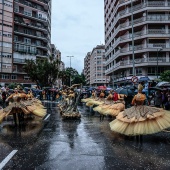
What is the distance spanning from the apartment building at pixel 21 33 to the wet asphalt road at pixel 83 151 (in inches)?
2199

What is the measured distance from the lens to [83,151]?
691 centimetres

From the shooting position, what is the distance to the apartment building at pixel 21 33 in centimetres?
6178

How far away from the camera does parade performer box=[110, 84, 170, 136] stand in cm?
786

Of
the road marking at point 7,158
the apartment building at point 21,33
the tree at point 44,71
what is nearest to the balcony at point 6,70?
the apartment building at point 21,33

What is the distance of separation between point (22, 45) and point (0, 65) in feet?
32.5

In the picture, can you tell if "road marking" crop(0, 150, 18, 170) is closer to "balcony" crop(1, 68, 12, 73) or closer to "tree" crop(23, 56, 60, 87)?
"tree" crop(23, 56, 60, 87)

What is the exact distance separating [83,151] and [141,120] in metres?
2.38

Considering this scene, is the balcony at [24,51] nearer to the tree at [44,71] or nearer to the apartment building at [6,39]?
the apartment building at [6,39]

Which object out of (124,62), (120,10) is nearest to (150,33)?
(124,62)

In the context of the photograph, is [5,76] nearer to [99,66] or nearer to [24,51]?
[24,51]

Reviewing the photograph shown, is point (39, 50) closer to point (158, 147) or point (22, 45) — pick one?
point (22, 45)

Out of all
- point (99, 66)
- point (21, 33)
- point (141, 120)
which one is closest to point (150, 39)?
point (21, 33)

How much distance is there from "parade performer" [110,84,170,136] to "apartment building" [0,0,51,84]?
57.0m

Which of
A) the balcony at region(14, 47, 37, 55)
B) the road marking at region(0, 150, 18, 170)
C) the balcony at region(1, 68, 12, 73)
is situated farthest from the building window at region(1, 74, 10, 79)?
the road marking at region(0, 150, 18, 170)
